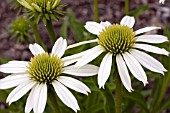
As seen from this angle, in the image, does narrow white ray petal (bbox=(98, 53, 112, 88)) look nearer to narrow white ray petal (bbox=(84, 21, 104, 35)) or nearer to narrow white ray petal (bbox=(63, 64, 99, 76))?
narrow white ray petal (bbox=(63, 64, 99, 76))

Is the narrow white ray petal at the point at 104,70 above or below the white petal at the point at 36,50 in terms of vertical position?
below

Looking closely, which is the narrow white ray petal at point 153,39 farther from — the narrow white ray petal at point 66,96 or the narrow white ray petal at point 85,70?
the narrow white ray petal at point 66,96

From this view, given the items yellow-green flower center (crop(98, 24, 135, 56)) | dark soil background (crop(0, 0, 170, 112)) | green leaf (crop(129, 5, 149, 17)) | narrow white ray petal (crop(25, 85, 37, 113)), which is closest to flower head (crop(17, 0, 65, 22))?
yellow-green flower center (crop(98, 24, 135, 56))

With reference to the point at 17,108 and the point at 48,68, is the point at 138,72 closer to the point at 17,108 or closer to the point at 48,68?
the point at 48,68

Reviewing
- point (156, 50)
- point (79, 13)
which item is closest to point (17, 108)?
point (156, 50)

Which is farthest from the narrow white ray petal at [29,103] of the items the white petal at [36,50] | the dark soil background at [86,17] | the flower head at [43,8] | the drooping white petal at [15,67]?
the dark soil background at [86,17]

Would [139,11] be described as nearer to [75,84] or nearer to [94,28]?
[94,28]
